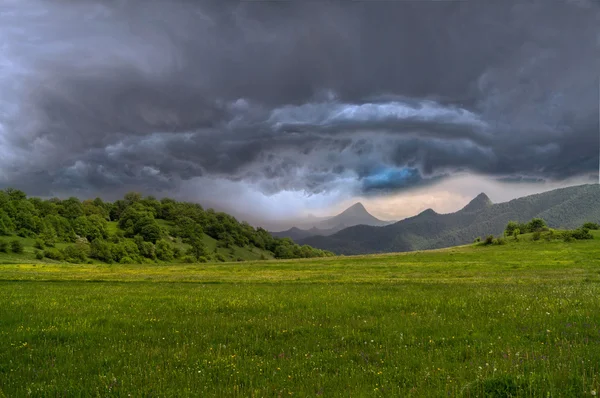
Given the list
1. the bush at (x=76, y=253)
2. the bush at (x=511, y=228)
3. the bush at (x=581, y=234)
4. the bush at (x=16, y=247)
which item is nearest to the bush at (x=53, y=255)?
the bush at (x=76, y=253)

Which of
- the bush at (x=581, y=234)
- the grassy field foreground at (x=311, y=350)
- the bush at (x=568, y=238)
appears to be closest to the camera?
the grassy field foreground at (x=311, y=350)

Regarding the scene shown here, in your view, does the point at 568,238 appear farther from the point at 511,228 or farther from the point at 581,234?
the point at 511,228

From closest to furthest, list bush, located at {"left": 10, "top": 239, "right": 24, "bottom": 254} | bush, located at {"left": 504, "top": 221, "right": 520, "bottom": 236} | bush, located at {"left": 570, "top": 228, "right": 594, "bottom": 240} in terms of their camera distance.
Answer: bush, located at {"left": 570, "top": 228, "right": 594, "bottom": 240} → bush, located at {"left": 10, "top": 239, "right": 24, "bottom": 254} → bush, located at {"left": 504, "top": 221, "right": 520, "bottom": 236}

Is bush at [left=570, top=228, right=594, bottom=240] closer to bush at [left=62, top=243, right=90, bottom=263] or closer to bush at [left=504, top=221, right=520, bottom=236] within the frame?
bush at [left=504, top=221, right=520, bottom=236]

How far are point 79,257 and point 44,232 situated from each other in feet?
85.1

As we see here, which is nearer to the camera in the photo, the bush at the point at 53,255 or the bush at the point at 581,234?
the bush at the point at 581,234

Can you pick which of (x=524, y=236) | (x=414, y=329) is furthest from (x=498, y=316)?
(x=524, y=236)

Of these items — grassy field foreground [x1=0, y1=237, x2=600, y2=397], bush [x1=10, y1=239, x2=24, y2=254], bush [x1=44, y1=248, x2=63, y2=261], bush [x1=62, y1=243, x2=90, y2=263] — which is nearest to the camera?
grassy field foreground [x1=0, y1=237, x2=600, y2=397]

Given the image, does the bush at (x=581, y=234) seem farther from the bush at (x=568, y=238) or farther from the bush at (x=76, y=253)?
the bush at (x=76, y=253)

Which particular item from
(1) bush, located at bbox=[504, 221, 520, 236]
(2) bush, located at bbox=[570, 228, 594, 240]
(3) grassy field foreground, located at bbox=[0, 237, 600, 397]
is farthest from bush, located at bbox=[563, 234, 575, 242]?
(3) grassy field foreground, located at bbox=[0, 237, 600, 397]

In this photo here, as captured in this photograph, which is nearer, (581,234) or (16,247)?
(581,234)

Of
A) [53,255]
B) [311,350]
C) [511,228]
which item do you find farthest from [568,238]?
[53,255]

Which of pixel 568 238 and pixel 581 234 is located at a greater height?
pixel 581 234

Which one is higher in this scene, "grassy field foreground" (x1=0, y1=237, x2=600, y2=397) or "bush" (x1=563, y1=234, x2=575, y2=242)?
"grassy field foreground" (x1=0, y1=237, x2=600, y2=397)
